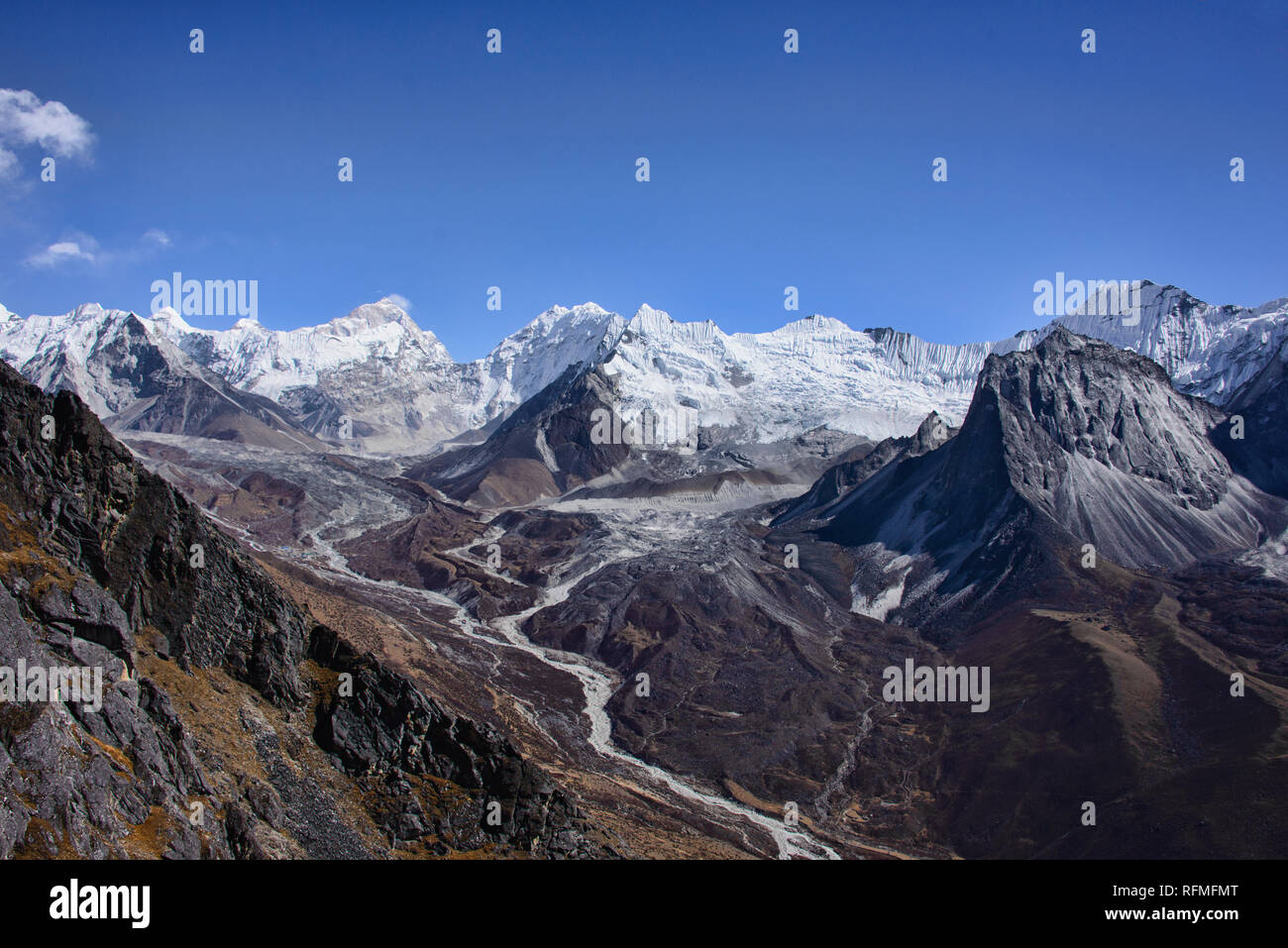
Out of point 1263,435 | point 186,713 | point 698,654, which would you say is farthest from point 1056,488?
point 186,713

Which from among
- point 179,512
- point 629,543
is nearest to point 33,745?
point 179,512

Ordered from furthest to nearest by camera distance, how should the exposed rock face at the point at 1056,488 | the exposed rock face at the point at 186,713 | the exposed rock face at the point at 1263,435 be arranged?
the exposed rock face at the point at 1263,435 < the exposed rock face at the point at 1056,488 < the exposed rock face at the point at 186,713

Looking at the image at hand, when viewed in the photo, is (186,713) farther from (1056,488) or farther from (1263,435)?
(1263,435)

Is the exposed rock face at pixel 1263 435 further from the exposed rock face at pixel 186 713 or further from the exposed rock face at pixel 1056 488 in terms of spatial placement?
the exposed rock face at pixel 186 713

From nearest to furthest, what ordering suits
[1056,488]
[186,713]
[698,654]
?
[186,713]
[698,654]
[1056,488]

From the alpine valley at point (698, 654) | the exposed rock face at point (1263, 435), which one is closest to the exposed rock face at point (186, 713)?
the alpine valley at point (698, 654)
